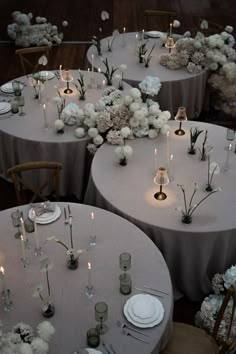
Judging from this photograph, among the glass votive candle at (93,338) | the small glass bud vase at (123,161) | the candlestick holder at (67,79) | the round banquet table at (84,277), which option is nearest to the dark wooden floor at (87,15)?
the candlestick holder at (67,79)

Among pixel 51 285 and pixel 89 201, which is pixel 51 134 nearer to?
pixel 89 201

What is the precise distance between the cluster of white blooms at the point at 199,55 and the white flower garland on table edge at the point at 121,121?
5.08 ft

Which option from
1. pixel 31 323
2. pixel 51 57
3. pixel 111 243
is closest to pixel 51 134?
pixel 111 243

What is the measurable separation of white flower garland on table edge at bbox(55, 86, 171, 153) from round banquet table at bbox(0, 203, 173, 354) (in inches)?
38.4

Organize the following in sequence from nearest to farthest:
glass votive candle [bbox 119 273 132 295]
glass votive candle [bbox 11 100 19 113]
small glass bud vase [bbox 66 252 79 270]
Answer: glass votive candle [bbox 119 273 132 295] → small glass bud vase [bbox 66 252 79 270] → glass votive candle [bbox 11 100 19 113]

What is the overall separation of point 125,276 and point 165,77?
10.8ft

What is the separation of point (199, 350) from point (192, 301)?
0.94 metres

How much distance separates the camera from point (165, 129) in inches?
157

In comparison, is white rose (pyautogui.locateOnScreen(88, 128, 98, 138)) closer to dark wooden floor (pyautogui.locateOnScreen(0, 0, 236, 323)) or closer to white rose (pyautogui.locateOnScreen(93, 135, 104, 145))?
white rose (pyautogui.locateOnScreen(93, 135, 104, 145))

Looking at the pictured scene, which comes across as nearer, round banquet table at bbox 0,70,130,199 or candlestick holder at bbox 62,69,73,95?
round banquet table at bbox 0,70,130,199

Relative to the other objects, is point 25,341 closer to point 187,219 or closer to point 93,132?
point 187,219

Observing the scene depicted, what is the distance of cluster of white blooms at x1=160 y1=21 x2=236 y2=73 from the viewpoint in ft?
17.7

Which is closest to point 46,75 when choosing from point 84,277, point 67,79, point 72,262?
point 67,79

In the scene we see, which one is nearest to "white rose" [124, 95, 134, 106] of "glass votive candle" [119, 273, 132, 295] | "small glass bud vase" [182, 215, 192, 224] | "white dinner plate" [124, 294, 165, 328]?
"small glass bud vase" [182, 215, 192, 224]
